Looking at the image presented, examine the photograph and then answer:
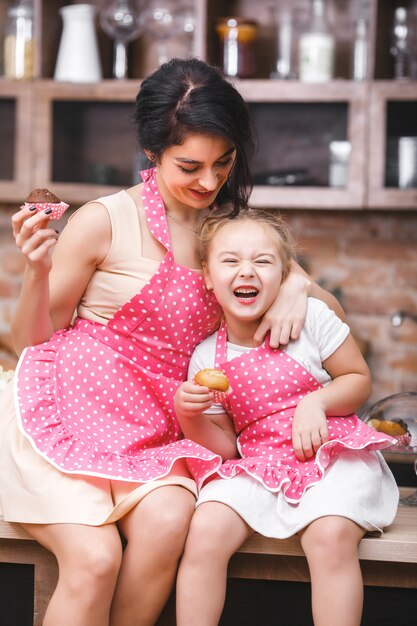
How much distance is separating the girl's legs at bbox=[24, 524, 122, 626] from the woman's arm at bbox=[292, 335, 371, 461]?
38 cm

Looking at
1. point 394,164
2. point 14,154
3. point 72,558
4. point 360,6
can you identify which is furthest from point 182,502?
point 360,6

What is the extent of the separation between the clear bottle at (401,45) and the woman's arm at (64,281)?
1.85 metres

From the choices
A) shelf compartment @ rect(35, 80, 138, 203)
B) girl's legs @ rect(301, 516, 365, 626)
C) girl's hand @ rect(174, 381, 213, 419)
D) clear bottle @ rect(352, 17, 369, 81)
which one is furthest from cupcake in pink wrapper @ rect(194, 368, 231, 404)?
clear bottle @ rect(352, 17, 369, 81)

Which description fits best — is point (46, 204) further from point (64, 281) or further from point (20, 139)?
point (20, 139)

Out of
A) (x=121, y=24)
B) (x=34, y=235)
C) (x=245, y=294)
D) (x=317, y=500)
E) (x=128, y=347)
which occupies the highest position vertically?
(x=121, y=24)

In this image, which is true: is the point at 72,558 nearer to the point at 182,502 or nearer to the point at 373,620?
the point at 182,502

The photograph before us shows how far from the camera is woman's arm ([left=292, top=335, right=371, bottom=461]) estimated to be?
1.69 m

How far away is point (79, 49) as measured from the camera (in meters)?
3.45

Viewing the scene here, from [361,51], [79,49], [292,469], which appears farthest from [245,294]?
[79,49]

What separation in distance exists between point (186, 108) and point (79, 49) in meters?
1.79

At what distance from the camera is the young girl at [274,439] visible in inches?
60.9

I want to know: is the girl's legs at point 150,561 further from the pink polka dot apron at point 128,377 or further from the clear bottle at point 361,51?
the clear bottle at point 361,51

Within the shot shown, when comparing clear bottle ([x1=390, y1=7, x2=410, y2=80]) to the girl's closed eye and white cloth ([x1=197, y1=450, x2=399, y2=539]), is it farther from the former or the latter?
white cloth ([x1=197, y1=450, x2=399, y2=539])

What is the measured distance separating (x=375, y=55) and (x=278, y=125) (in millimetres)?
424
